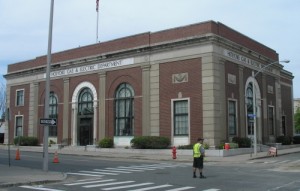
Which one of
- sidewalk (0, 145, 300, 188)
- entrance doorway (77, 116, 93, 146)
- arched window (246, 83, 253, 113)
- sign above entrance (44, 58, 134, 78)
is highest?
sign above entrance (44, 58, 134, 78)

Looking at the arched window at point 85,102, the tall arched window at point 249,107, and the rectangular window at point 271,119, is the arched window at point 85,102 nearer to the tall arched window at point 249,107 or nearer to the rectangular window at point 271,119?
the tall arched window at point 249,107

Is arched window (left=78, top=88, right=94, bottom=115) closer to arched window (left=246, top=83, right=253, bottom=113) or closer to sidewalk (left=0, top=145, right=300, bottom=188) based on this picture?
sidewalk (left=0, top=145, right=300, bottom=188)

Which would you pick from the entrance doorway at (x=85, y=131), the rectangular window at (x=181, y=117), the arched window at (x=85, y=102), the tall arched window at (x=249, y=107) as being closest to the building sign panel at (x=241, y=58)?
the tall arched window at (x=249, y=107)

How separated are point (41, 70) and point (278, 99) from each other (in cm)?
2957

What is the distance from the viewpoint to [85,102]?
4750 centimetres

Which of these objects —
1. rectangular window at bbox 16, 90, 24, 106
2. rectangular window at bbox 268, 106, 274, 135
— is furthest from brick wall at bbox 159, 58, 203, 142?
rectangular window at bbox 16, 90, 24, 106

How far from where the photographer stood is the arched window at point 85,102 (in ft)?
154

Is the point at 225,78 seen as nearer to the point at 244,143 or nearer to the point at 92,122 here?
the point at 244,143

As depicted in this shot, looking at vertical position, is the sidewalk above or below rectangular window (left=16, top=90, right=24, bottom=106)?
below

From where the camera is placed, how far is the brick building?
37.5 meters

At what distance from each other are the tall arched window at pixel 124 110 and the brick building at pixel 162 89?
103mm

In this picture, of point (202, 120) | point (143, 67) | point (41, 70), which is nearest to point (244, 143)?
point (202, 120)

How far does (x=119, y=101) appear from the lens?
44094 millimetres

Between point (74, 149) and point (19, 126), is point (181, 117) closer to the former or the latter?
point (74, 149)
